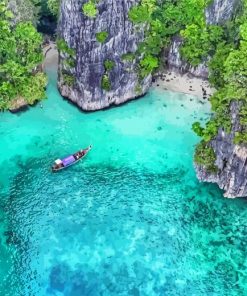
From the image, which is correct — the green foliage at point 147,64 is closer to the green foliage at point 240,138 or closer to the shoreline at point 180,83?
the shoreline at point 180,83

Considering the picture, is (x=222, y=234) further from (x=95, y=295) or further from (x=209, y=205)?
(x=95, y=295)

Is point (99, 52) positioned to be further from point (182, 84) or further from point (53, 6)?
point (182, 84)

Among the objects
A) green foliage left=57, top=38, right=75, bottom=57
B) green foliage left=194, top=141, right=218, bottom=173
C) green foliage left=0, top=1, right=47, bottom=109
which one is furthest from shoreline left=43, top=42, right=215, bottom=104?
green foliage left=194, top=141, right=218, bottom=173

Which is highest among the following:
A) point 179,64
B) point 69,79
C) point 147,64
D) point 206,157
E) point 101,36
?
point 101,36

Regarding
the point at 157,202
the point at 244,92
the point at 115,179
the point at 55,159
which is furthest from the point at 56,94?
the point at 244,92

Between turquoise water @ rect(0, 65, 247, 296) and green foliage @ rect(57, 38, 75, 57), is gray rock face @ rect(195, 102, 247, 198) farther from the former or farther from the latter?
green foliage @ rect(57, 38, 75, 57)

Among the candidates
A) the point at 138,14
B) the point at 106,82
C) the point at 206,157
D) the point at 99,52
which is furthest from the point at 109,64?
the point at 206,157
